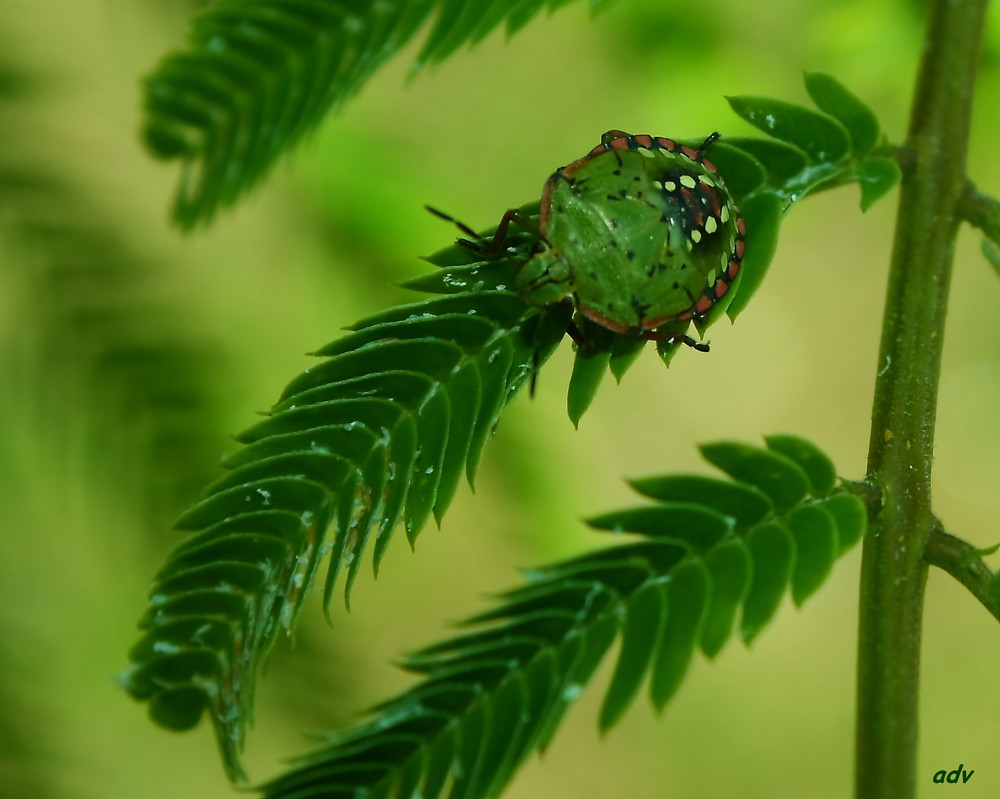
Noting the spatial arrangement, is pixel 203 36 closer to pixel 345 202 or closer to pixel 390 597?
pixel 345 202

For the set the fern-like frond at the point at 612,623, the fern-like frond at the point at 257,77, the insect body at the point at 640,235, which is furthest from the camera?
the fern-like frond at the point at 257,77

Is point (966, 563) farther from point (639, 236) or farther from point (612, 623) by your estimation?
point (639, 236)

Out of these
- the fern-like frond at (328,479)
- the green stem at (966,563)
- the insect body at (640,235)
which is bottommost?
the fern-like frond at (328,479)

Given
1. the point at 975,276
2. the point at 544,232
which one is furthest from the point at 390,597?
the point at 544,232

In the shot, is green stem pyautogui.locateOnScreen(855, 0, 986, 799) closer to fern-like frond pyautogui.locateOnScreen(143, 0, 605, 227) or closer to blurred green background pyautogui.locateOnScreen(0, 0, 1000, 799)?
fern-like frond pyautogui.locateOnScreen(143, 0, 605, 227)

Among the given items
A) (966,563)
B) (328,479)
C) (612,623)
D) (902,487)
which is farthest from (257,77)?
(966,563)

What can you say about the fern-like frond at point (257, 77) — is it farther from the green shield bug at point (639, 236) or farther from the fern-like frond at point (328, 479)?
the fern-like frond at point (328, 479)

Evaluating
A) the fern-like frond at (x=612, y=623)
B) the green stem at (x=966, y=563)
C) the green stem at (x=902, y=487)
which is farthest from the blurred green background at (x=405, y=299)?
the green stem at (x=966, y=563)
